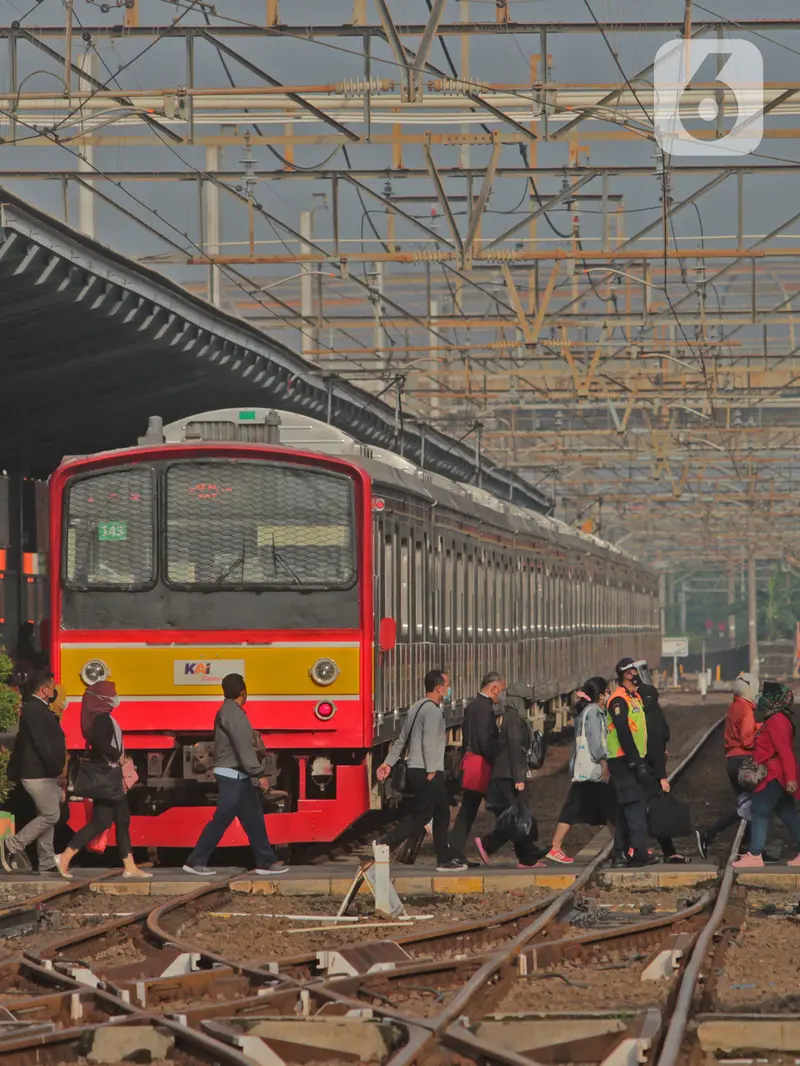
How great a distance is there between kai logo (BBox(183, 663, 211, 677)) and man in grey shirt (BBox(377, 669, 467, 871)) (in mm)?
1661

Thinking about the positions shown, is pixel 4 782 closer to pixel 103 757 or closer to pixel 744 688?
→ pixel 103 757

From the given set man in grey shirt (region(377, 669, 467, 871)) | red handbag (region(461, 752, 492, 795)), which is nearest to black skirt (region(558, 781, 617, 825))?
red handbag (region(461, 752, 492, 795))

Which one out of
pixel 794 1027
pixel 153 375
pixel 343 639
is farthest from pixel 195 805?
pixel 153 375

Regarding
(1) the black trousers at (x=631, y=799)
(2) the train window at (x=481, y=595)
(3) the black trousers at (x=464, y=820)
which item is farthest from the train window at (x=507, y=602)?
(1) the black trousers at (x=631, y=799)

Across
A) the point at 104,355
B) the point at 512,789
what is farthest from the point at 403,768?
the point at 104,355

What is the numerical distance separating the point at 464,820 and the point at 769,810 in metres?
2.37

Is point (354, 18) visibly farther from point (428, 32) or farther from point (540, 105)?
point (428, 32)

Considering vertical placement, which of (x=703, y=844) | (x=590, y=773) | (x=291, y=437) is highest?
(x=291, y=437)

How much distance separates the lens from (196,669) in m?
14.9

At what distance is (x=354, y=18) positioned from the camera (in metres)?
19.2

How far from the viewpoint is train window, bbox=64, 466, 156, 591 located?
15086 mm

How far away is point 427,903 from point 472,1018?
471 centimetres

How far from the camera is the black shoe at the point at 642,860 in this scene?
557 inches

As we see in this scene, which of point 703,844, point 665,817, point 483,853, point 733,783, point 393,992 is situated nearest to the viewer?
point 393,992
